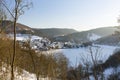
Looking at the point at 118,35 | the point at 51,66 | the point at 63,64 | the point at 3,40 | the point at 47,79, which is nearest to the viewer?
the point at 3,40

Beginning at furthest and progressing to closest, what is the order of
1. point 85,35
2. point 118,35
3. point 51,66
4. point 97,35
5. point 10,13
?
point 97,35
point 85,35
point 51,66
point 118,35
point 10,13

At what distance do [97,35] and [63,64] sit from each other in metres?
166

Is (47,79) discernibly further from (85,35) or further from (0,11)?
(85,35)

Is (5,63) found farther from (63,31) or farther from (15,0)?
(63,31)

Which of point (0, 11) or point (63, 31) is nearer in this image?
point (0, 11)

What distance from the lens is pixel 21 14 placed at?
9.52m

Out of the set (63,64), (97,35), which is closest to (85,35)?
(97,35)

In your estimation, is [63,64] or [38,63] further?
[63,64]

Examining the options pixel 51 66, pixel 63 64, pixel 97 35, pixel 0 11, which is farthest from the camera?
pixel 97 35

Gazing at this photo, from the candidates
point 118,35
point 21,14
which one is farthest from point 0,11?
point 118,35

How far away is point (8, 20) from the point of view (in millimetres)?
10141

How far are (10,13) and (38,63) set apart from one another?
17.7m

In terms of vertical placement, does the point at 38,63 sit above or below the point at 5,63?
below

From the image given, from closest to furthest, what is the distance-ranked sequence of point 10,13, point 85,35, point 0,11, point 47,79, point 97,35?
point 10,13, point 0,11, point 47,79, point 85,35, point 97,35
